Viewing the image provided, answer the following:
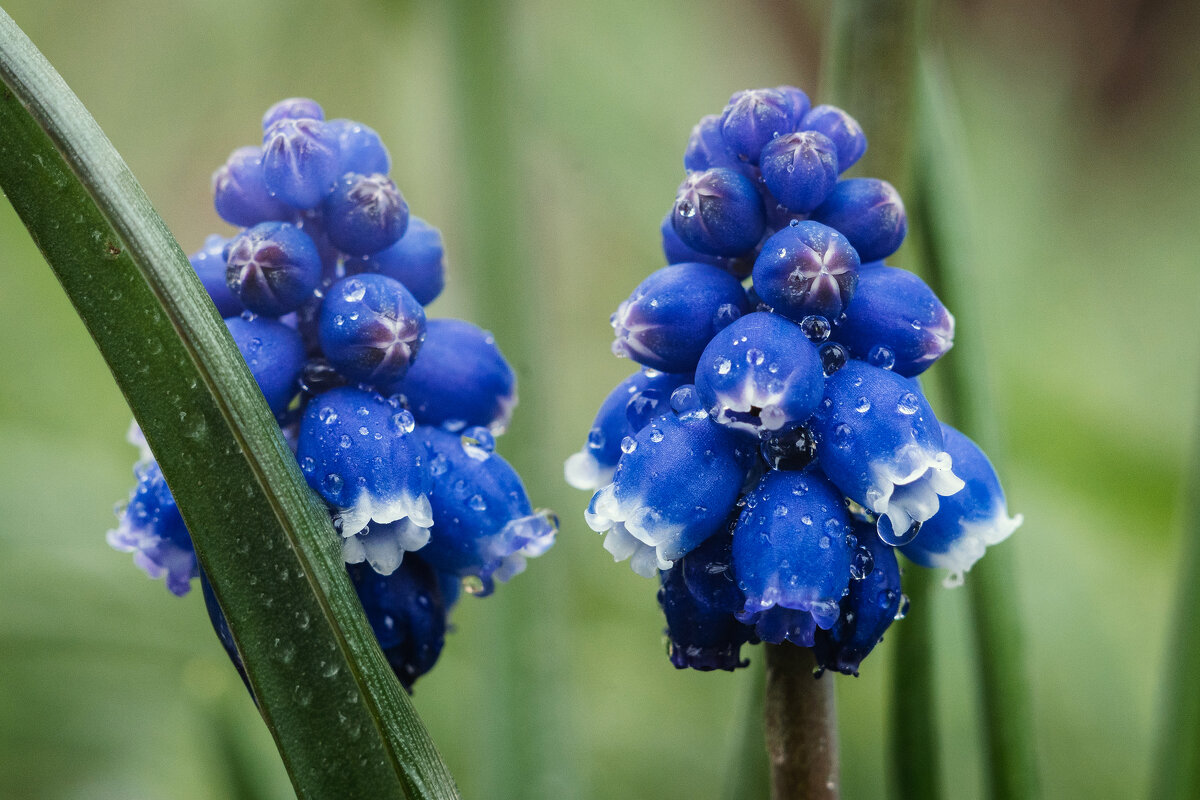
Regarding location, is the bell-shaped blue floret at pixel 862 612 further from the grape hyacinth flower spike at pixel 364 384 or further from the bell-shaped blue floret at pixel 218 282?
the bell-shaped blue floret at pixel 218 282

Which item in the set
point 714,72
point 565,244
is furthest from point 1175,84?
point 565,244

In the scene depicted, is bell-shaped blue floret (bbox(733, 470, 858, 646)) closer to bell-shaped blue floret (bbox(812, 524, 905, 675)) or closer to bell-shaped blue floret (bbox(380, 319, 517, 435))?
bell-shaped blue floret (bbox(812, 524, 905, 675))

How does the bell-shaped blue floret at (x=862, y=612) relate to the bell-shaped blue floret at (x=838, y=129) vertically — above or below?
below

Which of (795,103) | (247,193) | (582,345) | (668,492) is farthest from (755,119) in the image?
(582,345)

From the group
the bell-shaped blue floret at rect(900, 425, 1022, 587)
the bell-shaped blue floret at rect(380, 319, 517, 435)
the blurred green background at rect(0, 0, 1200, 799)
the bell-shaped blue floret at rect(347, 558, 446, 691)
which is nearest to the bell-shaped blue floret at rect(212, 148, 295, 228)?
the bell-shaped blue floret at rect(380, 319, 517, 435)

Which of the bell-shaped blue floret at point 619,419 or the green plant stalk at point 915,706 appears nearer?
the bell-shaped blue floret at point 619,419

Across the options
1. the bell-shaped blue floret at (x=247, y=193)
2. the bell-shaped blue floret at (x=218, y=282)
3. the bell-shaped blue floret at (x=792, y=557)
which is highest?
the bell-shaped blue floret at (x=247, y=193)

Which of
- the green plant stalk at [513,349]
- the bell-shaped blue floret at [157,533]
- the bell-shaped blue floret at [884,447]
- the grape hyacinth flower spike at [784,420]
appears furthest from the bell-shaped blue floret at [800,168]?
the green plant stalk at [513,349]
